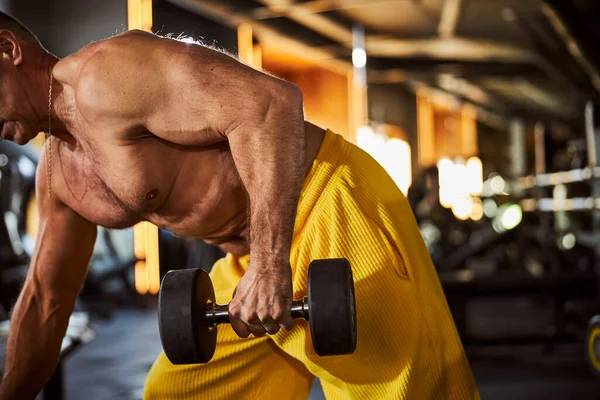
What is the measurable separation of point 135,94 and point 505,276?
335cm

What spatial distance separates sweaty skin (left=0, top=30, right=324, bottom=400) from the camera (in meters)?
1.16

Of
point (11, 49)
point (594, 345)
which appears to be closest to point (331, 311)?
point (11, 49)

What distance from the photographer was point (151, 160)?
52.4 inches

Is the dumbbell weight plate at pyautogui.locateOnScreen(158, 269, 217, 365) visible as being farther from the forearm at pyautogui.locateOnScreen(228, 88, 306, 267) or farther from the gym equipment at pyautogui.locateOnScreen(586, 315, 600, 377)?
the gym equipment at pyautogui.locateOnScreen(586, 315, 600, 377)

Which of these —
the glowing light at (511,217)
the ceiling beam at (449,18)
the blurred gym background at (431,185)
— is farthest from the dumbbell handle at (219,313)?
the ceiling beam at (449,18)

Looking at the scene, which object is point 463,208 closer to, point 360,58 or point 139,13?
point 360,58

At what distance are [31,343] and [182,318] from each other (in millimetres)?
640

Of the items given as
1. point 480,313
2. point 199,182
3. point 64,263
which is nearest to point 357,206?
point 199,182

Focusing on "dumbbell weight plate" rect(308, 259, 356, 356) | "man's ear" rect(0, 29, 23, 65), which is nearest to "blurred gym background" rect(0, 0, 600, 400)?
"man's ear" rect(0, 29, 23, 65)

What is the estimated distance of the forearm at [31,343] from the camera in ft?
4.99

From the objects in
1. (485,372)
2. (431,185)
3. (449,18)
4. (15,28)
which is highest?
(449,18)

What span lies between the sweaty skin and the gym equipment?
1.63 m

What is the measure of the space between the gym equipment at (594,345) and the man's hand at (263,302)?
1.86 metres

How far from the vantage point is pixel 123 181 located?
134cm
